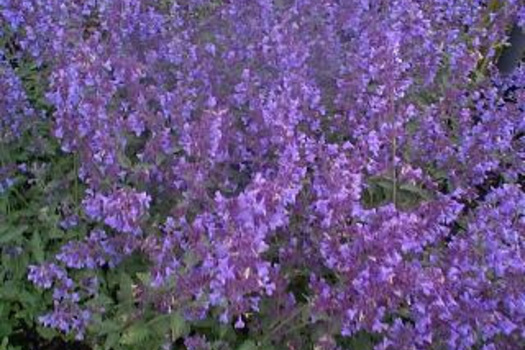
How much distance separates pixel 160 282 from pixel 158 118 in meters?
0.73

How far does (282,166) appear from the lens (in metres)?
2.83

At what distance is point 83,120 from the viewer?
3.05 metres

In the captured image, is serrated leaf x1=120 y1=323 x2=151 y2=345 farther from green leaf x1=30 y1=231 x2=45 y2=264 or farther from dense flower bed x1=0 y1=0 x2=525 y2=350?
green leaf x1=30 y1=231 x2=45 y2=264

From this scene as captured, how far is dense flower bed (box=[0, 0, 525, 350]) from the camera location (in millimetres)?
2645

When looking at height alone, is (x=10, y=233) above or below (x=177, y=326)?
below

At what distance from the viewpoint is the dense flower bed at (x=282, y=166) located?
2645 millimetres

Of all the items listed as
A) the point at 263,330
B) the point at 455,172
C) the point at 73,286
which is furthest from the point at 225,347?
the point at 455,172

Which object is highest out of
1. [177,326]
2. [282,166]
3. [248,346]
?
[282,166]

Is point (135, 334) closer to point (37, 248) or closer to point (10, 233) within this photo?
point (37, 248)

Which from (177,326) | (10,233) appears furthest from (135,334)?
(10,233)

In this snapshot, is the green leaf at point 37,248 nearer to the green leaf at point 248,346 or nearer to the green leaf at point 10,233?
the green leaf at point 10,233

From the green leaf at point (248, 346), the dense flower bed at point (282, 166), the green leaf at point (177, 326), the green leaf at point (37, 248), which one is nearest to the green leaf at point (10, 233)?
the green leaf at point (37, 248)

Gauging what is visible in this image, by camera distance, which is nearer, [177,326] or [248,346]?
[177,326]

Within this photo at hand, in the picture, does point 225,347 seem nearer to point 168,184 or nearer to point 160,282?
point 160,282
